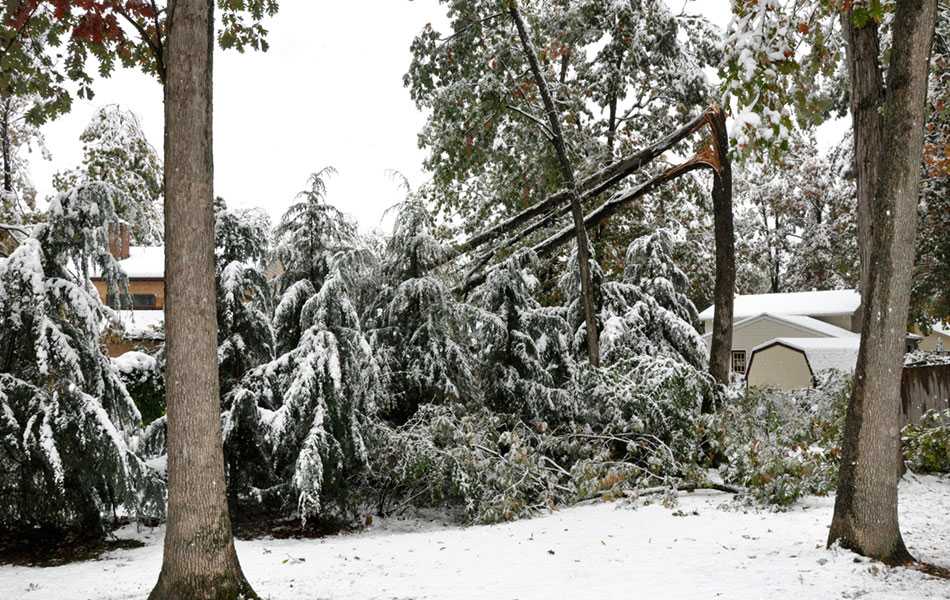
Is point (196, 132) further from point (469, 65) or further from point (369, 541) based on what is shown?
point (469, 65)

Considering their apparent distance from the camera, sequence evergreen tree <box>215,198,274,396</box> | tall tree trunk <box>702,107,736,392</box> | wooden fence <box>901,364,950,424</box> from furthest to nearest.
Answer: tall tree trunk <box>702,107,736,392</box> → wooden fence <box>901,364,950,424</box> → evergreen tree <box>215,198,274,396</box>

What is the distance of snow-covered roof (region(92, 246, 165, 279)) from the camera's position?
32.8 meters

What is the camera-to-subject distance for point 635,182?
15500 millimetres

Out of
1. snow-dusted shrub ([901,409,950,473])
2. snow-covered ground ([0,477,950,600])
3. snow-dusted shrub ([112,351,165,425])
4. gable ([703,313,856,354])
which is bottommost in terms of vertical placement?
snow-covered ground ([0,477,950,600])

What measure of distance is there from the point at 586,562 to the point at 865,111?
4.76 metres

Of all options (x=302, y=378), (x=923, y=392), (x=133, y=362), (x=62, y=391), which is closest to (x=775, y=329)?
(x=923, y=392)

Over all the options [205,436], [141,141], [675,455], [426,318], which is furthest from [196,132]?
[141,141]

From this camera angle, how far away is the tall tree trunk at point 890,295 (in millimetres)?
5551

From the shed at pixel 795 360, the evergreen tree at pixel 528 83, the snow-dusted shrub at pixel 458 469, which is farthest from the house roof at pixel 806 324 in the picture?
the snow-dusted shrub at pixel 458 469

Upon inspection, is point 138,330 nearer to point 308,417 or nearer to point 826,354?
point 308,417

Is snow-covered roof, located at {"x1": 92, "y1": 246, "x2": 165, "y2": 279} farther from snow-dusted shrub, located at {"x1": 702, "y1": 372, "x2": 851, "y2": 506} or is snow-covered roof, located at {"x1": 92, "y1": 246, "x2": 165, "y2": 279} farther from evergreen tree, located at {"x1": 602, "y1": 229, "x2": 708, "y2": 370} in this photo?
snow-dusted shrub, located at {"x1": 702, "y1": 372, "x2": 851, "y2": 506}

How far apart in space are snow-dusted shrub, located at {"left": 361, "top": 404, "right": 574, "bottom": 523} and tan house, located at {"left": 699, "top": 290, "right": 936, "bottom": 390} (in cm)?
1572

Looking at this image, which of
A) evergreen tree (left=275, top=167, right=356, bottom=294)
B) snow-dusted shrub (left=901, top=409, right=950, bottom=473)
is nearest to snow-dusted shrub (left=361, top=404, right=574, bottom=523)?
evergreen tree (left=275, top=167, right=356, bottom=294)

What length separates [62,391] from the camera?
7.14m
